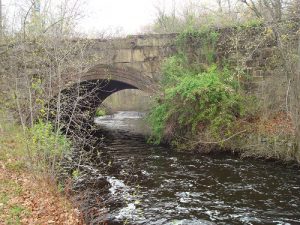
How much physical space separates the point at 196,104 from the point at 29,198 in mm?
8399

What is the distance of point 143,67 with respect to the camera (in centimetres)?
1688

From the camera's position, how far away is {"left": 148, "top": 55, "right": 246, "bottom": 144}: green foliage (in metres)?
13.1

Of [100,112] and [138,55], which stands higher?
[138,55]

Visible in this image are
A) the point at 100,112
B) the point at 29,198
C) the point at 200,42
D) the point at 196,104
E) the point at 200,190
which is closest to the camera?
the point at 29,198

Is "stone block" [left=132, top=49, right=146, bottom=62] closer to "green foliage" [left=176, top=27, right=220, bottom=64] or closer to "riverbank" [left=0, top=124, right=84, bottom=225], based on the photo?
"green foliage" [left=176, top=27, right=220, bottom=64]

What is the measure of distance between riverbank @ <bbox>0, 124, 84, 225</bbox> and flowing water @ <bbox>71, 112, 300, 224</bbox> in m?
0.72

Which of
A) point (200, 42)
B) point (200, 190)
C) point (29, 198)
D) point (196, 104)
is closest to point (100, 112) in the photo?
point (200, 42)

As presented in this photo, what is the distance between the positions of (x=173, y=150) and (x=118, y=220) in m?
7.30

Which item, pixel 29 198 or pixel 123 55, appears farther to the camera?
pixel 123 55

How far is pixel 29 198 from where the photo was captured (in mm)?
6746

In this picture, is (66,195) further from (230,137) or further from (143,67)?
(143,67)

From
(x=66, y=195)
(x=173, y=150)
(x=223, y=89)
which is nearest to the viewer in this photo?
(x=66, y=195)

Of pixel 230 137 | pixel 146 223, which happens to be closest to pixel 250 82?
pixel 230 137

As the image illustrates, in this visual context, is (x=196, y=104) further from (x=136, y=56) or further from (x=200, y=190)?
(x=200, y=190)
